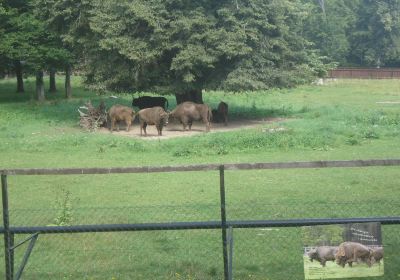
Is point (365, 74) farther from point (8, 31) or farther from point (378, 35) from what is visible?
point (8, 31)

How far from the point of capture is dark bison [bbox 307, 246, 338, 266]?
19.7ft

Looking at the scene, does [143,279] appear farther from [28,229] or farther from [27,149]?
[27,149]

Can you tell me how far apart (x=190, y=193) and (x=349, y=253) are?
706cm

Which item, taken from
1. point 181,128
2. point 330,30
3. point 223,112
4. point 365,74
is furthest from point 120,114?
point 330,30

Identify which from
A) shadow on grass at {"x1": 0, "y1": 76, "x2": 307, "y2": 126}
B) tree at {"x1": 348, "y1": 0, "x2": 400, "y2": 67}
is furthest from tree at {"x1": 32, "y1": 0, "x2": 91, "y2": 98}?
tree at {"x1": 348, "y1": 0, "x2": 400, "y2": 67}

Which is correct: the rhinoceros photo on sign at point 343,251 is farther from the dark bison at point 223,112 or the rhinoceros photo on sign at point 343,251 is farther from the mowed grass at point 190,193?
the dark bison at point 223,112

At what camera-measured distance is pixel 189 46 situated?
25.4 metres

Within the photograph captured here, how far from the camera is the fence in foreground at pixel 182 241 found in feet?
20.9

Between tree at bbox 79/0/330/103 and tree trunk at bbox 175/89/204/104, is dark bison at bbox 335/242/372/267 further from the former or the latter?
tree trunk at bbox 175/89/204/104

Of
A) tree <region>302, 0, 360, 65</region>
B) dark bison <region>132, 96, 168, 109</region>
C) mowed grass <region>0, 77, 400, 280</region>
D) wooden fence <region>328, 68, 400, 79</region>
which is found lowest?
mowed grass <region>0, 77, 400, 280</region>

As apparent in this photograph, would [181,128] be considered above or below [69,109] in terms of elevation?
below

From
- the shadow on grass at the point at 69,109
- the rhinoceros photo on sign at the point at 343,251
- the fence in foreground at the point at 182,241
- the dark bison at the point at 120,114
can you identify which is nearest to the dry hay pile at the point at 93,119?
the dark bison at the point at 120,114

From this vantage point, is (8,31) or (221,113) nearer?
(221,113)

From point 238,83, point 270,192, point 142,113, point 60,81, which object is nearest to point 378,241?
point 270,192
